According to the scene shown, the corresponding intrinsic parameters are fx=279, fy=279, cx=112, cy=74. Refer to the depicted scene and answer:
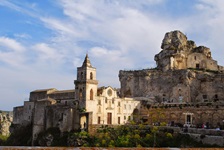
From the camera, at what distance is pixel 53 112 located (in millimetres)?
51469

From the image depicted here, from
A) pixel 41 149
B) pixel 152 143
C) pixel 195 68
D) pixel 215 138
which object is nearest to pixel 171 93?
pixel 195 68

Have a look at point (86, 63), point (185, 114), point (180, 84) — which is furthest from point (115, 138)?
point (180, 84)

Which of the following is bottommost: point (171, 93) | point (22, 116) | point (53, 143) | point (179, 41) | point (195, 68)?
point (53, 143)

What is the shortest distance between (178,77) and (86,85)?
21.3 meters

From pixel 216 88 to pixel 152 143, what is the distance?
2497cm

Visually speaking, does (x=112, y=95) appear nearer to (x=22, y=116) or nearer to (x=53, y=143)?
(x=53, y=143)

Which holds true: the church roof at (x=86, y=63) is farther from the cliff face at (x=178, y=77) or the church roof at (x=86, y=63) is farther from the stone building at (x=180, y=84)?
the cliff face at (x=178, y=77)

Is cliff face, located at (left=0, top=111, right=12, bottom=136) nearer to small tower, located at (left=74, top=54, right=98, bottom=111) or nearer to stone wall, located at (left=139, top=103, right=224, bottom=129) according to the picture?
small tower, located at (left=74, top=54, right=98, bottom=111)

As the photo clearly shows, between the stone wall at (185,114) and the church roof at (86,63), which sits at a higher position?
the church roof at (86,63)

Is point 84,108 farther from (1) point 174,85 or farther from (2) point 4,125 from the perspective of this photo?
→ (2) point 4,125

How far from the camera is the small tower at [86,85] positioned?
48.3 m

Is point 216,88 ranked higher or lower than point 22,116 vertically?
higher

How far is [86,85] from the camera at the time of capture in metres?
48.5

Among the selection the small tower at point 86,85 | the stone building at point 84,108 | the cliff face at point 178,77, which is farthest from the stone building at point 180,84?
the small tower at point 86,85
